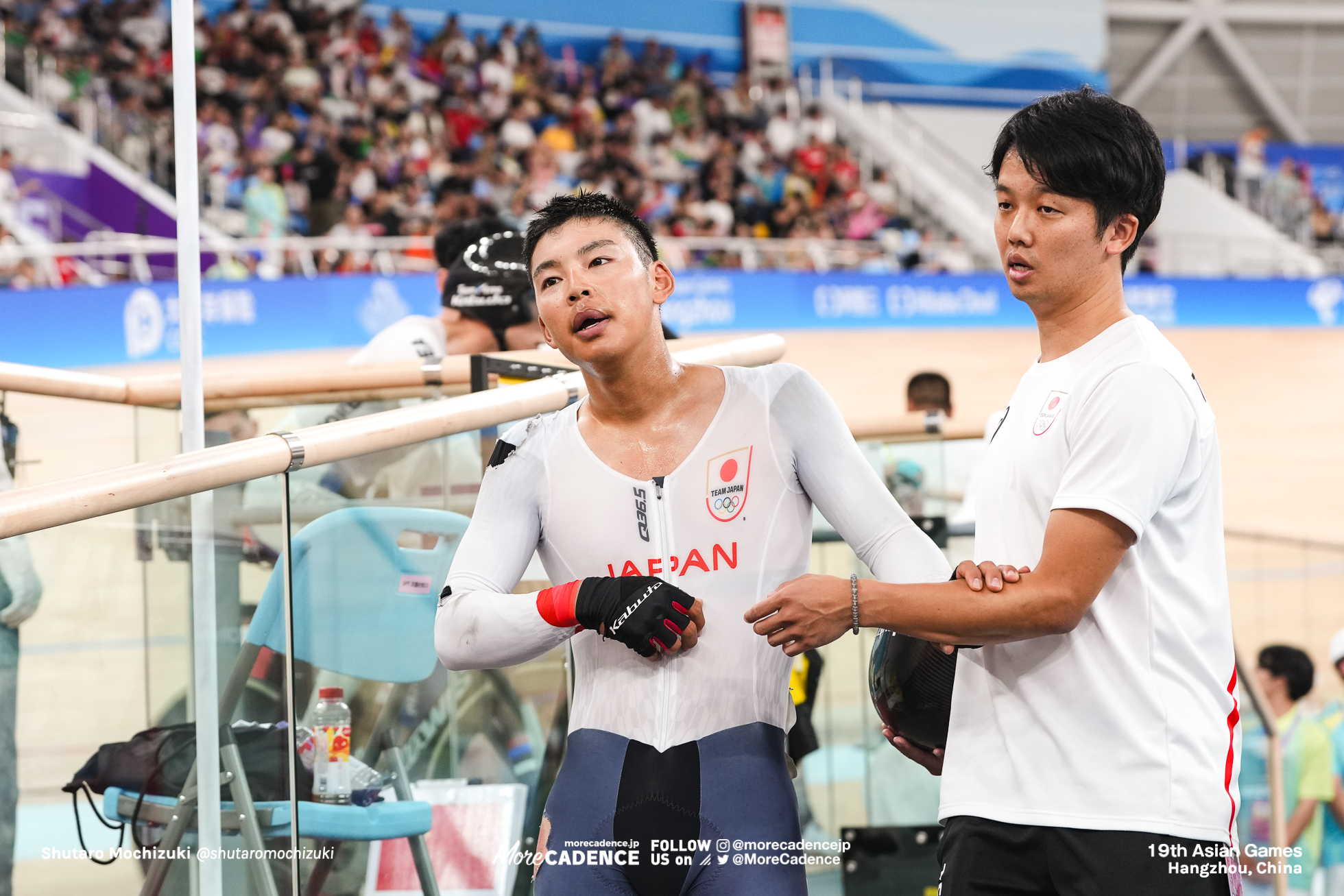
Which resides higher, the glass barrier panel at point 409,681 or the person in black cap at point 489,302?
the person in black cap at point 489,302

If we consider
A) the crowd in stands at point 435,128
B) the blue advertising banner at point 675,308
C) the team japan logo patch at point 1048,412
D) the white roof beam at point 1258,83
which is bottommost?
the team japan logo patch at point 1048,412

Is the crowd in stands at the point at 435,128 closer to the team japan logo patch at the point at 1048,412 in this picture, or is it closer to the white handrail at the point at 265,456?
the white handrail at the point at 265,456

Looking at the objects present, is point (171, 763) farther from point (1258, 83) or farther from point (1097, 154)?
point (1258, 83)

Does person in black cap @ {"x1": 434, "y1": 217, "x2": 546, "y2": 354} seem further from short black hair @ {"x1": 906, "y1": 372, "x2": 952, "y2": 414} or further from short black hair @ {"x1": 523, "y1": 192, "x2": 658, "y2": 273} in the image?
short black hair @ {"x1": 906, "y1": 372, "x2": 952, "y2": 414}

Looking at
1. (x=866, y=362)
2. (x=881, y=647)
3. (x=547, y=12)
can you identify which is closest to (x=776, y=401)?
(x=881, y=647)

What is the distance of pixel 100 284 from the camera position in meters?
11.6

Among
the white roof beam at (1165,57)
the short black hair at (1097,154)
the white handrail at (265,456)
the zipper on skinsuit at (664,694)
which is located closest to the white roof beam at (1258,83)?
the white roof beam at (1165,57)

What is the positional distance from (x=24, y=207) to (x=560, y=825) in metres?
12.0

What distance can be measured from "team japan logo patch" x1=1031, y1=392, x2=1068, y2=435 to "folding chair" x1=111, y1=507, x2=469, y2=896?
1304mm

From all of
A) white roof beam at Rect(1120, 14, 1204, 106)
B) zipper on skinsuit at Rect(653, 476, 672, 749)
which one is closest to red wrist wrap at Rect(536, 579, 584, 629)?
zipper on skinsuit at Rect(653, 476, 672, 749)

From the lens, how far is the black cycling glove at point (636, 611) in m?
1.93

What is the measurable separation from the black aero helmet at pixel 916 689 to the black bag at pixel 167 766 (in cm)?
106

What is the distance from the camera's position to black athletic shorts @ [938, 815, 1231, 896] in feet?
5.90

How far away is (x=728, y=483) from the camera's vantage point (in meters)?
2.20
